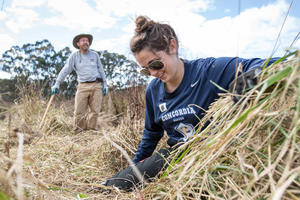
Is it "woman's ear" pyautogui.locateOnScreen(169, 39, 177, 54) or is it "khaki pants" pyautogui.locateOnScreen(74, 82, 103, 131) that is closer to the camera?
"woman's ear" pyautogui.locateOnScreen(169, 39, 177, 54)

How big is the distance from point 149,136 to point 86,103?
3.29 metres

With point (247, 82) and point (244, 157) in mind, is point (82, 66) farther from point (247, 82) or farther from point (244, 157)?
point (244, 157)

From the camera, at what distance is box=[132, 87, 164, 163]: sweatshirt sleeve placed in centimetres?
176

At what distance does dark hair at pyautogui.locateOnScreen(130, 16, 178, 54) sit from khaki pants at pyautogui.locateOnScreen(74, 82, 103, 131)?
3.24 metres

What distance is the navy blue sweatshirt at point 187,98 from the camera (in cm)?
142

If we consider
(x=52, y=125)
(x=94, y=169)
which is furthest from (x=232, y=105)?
(x=52, y=125)

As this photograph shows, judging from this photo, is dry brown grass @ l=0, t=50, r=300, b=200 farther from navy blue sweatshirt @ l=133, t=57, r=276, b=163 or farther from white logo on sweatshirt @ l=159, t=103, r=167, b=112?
white logo on sweatshirt @ l=159, t=103, r=167, b=112

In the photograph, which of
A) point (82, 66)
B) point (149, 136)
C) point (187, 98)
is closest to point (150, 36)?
point (187, 98)

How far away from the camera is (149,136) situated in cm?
177

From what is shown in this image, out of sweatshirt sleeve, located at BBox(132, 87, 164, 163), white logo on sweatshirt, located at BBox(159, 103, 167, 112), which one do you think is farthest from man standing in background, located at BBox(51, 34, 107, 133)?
white logo on sweatshirt, located at BBox(159, 103, 167, 112)

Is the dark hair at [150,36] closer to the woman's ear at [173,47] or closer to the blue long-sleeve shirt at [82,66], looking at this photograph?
the woman's ear at [173,47]

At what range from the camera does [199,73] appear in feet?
4.94

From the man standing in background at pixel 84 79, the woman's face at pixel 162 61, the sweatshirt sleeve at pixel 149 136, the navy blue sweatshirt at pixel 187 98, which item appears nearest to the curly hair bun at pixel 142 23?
the woman's face at pixel 162 61

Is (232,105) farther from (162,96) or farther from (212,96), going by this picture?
(162,96)
